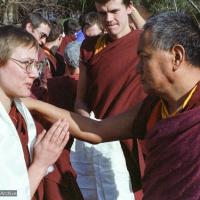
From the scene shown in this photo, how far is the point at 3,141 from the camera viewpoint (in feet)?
9.65

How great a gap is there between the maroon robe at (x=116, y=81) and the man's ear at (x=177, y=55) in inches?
56.9

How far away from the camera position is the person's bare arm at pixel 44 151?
10.0 ft

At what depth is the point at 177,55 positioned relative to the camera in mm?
2826

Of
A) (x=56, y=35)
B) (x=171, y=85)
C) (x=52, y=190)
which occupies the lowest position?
(x=56, y=35)

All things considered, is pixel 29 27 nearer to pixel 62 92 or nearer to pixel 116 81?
pixel 62 92

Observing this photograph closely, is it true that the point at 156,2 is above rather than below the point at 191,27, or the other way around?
below

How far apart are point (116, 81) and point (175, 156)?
1.58 meters

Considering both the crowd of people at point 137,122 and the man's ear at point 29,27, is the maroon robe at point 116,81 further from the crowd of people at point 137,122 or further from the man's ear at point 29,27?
the man's ear at point 29,27

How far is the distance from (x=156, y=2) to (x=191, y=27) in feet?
56.7

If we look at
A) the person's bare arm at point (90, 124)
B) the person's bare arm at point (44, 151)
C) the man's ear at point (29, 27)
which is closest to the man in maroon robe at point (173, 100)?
the person's bare arm at point (90, 124)

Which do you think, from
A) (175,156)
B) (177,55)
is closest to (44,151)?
(175,156)

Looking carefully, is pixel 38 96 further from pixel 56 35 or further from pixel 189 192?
pixel 56 35

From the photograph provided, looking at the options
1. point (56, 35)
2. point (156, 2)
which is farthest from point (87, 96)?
point (156, 2)

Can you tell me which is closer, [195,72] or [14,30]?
[195,72]
